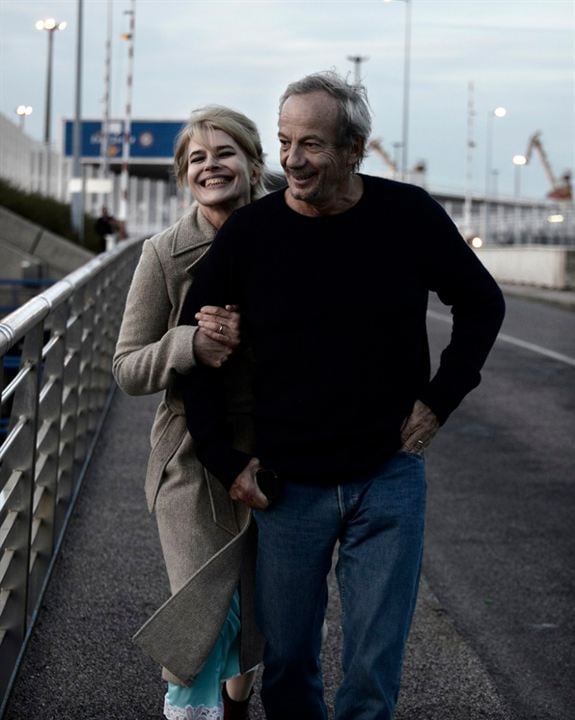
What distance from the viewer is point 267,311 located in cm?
365

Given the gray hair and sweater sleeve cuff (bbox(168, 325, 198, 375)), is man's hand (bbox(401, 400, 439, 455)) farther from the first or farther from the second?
the gray hair

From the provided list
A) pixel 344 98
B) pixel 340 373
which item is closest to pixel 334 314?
pixel 340 373

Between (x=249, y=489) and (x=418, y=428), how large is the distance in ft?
1.45

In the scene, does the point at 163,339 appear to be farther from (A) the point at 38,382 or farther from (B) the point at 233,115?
(A) the point at 38,382

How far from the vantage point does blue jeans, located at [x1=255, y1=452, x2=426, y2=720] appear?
3643 millimetres

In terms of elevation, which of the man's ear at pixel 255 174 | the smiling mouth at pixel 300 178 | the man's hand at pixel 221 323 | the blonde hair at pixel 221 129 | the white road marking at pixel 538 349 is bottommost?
the white road marking at pixel 538 349

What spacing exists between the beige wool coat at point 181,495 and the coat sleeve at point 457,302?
0.53 metres

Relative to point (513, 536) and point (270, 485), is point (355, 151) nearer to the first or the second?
point (270, 485)

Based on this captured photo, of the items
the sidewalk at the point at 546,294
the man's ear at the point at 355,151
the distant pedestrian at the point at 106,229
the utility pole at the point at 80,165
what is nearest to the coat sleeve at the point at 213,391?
the man's ear at the point at 355,151

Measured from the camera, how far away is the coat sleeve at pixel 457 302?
12.1 feet

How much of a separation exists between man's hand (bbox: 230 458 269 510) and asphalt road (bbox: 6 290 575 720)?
1.24 meters

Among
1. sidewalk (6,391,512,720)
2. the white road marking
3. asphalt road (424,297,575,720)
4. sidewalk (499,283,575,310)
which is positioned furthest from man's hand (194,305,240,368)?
sidewalk (499,283,575,310)

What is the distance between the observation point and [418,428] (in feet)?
12.2

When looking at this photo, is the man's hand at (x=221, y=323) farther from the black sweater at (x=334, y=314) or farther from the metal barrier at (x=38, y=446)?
the metal barrier at (x=38, y=446)
